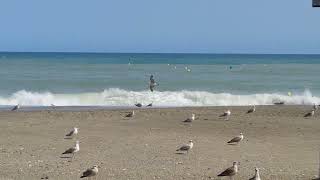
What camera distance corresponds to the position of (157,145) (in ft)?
59.1

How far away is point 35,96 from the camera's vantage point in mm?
41688

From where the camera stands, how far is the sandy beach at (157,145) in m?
13.8

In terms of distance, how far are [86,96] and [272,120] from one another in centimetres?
1840

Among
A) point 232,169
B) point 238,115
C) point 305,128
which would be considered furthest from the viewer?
point 238,115

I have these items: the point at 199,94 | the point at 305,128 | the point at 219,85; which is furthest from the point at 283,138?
the point at 219,85

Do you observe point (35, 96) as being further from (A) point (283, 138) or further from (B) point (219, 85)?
(A) point (283, 138)

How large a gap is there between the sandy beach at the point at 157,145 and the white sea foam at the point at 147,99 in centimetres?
1004

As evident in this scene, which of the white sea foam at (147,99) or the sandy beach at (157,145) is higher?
the white sea foam at (147,99)

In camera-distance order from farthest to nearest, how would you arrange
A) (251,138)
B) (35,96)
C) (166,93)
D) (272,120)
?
(166,93) < (35,96) < (272,120) < (251,138)

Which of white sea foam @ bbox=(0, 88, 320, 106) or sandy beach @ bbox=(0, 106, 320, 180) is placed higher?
white sea foam @ bbox=(0, 88, 320, 106)

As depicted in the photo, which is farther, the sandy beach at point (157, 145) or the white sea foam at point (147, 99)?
the white sea foam at point (147, 99)

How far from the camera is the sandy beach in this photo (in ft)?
45.3

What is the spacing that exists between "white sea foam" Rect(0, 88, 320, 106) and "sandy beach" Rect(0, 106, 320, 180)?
32.9ft

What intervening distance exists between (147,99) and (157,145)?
75.5 feet
